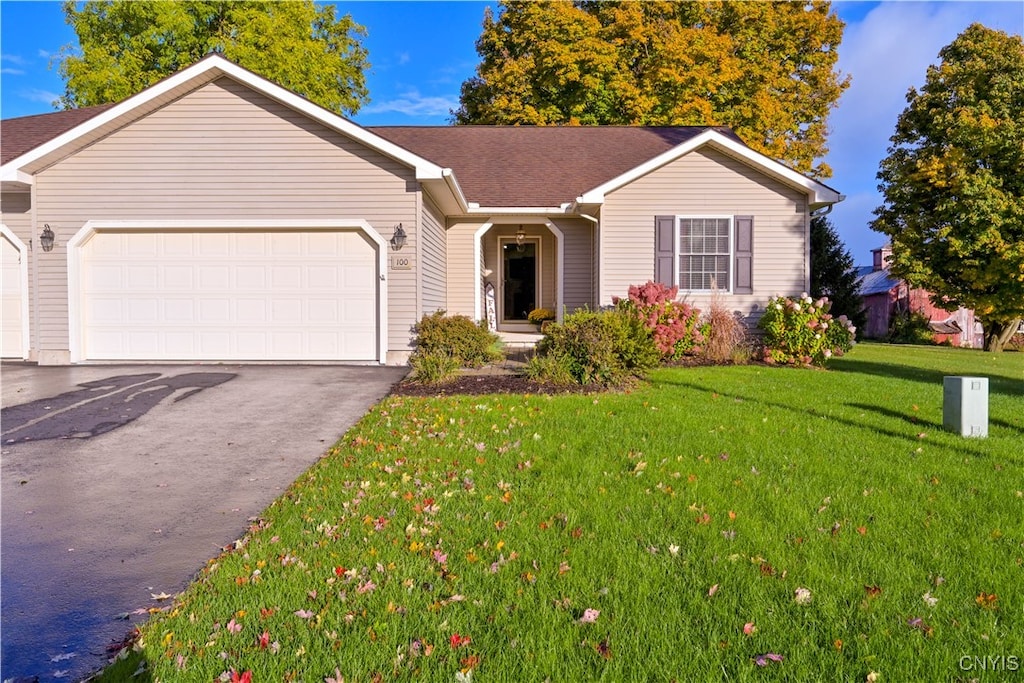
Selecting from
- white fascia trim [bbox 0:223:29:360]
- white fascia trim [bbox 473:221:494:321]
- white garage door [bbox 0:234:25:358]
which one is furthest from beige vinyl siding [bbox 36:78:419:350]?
white fascia trim [bbox 473:221:494:321]

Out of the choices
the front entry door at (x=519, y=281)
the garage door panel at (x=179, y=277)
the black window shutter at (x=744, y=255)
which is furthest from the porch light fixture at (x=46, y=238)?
the black window shutter at (x=744, y=255)

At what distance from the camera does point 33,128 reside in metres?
14.2

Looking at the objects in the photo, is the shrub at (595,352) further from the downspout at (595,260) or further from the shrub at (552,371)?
the downspout at (595,260)

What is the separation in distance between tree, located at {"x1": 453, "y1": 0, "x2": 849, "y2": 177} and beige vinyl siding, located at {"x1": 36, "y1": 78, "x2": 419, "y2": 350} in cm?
1387

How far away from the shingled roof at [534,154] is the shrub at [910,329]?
14.7 m

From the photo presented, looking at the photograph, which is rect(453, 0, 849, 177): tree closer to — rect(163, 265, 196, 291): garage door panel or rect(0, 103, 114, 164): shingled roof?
rect(0, 103, 114, 164): shingled roof

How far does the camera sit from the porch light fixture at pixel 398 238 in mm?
10359

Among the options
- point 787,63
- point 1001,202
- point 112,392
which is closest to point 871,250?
point 787,63

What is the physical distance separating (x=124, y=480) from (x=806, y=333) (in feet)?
33.8

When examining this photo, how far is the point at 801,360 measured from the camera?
35.8 ft

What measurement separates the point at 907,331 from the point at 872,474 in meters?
24.5

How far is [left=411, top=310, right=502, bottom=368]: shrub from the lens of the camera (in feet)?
32.8

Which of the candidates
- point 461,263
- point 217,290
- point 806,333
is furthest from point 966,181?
point 217,290

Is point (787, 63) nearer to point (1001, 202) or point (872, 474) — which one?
point (1001, 202)
